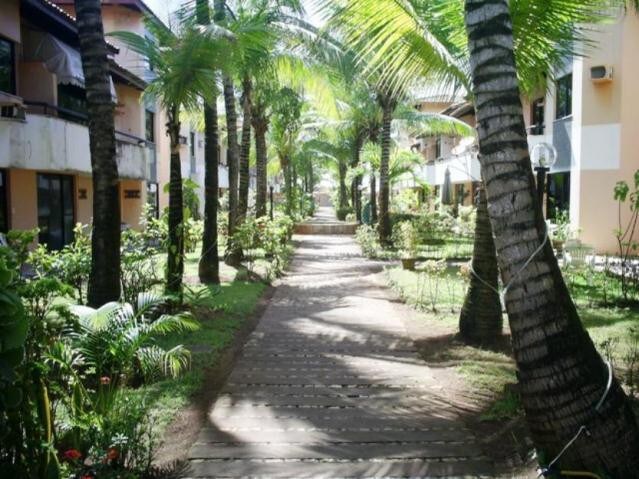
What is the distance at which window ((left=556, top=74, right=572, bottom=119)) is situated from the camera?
21438 mm

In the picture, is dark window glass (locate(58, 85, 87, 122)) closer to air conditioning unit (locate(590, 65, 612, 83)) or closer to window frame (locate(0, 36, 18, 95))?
window frame (locate(0, 36, 18, 95))

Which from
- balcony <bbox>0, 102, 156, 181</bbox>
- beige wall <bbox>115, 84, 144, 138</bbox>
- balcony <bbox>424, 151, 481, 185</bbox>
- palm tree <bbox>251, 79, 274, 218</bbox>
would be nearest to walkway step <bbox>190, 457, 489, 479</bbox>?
balcony <bbox>0, 102, 156, 181</bbox>

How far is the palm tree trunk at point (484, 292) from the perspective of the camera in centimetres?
838

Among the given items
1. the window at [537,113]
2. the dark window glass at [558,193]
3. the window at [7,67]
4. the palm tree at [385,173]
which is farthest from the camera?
the window at [537,113]

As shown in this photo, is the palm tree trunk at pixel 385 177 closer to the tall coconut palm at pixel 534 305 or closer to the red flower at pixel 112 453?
the tall coconut palm at pixel 534 305

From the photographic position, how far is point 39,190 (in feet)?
61.0

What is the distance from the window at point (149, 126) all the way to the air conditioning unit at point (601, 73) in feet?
61.9

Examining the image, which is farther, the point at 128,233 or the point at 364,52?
the point at 128,233

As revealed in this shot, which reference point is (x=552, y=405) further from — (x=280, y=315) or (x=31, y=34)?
(x=31, y=34)

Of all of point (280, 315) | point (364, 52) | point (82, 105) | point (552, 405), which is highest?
point (82, 105)

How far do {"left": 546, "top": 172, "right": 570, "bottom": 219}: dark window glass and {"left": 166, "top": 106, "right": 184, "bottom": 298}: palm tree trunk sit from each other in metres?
14.5

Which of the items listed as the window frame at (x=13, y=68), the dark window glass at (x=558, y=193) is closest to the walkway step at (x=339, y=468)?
the window frame at (x=13, y=68)

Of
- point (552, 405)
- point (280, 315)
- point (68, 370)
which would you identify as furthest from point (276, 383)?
point (280, 315)

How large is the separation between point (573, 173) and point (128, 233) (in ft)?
48.0
